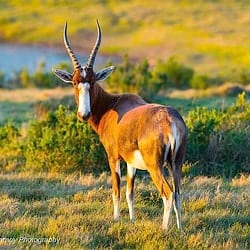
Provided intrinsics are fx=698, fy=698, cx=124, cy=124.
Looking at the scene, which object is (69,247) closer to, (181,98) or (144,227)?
(144,227)

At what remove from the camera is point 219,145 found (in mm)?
13352

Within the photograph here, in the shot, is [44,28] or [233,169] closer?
[233,169]

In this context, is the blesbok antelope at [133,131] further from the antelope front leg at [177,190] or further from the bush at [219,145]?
the bush at [219,145]

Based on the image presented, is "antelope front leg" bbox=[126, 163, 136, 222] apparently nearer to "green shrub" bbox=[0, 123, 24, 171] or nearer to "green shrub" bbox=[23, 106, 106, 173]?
"green shrub" bbox=[23, 106, 106, 173]

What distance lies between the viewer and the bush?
13.2 m

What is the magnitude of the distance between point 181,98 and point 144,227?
1659 centimetres

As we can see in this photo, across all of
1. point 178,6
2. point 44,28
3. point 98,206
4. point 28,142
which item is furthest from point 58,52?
point 98,206

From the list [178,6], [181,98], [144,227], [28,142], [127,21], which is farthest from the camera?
[178,6]

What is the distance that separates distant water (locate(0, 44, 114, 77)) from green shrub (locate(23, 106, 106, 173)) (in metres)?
30.6

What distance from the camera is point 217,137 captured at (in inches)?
532

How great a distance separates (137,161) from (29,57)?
4871 centimetres

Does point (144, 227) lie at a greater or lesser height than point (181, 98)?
greater

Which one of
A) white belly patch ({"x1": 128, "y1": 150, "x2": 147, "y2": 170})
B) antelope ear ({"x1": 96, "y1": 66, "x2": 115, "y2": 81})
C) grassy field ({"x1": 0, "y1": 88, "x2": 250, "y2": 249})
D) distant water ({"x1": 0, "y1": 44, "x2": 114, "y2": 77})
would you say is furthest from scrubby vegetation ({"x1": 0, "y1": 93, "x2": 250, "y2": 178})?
distant water ({"x1": 0, "y1": 44, "x2": 114, "y2": 77})

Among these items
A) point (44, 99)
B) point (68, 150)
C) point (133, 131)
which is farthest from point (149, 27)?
point (133, 131)
